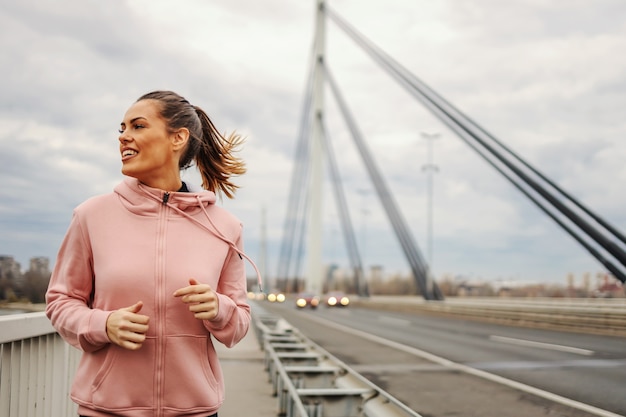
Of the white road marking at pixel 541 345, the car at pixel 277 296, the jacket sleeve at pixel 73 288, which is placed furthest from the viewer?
the car at pixel 277 296

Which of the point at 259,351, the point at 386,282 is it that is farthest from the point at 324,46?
the point at 386,282

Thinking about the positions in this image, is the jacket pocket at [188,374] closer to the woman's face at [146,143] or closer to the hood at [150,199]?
the hood at [150,199]

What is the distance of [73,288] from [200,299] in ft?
1.38

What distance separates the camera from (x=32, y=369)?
3861 mm

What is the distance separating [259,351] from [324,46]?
3290 centimetres

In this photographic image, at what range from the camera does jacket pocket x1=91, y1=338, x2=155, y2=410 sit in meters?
1.85

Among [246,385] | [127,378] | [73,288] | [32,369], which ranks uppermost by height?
[73,288]

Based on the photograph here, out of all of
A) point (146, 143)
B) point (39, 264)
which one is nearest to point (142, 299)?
point (146, 143)

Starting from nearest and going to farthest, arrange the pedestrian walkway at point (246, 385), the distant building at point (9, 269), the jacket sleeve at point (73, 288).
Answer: the jacket sleeve at point (73, 288)
the distant building at point (9, 269)
the pedestrian walkway at point (246, 385)

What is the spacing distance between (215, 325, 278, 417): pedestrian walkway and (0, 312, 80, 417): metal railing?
3.06m

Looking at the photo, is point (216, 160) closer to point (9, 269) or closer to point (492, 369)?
point (9, 269)

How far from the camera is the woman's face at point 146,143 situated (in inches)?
77.3

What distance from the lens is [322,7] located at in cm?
4444

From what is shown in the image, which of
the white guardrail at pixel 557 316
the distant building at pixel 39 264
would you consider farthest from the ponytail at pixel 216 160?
the white guardrail at pixel 557 316
